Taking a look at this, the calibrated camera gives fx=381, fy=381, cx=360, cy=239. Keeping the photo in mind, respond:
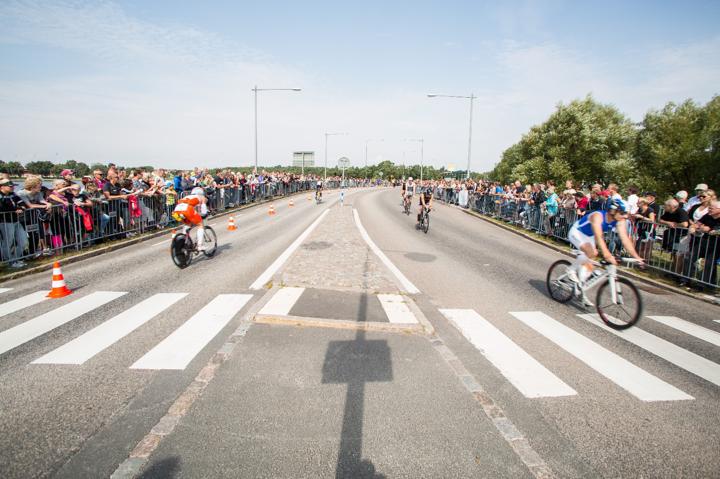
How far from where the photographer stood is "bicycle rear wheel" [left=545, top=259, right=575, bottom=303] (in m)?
7.06

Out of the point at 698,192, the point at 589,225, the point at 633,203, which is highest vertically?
the point at 698,192

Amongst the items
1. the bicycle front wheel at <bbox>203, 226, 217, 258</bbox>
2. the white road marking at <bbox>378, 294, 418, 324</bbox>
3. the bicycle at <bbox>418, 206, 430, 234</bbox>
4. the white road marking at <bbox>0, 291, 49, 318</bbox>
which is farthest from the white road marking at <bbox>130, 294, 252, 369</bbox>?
the bicycle at <bbox>418, 206, 430, 234</bbox>

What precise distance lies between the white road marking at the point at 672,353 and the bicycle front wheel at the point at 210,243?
8.87 m

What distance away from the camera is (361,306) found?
632cm

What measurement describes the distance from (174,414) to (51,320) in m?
3.72

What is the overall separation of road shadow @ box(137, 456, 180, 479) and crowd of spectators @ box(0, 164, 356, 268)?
8.67 m

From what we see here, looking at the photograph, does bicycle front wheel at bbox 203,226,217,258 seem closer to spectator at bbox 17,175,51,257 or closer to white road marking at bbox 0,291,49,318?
white road marking at bbox 0,291,49,318

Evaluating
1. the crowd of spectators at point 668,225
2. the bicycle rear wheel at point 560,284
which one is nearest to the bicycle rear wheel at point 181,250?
the bicycle rear wheel at point 560,284

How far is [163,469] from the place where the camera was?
2.71 meters

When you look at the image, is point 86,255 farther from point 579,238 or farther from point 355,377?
point 579,238

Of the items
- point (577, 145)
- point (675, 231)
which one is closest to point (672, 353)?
point (675, 231)

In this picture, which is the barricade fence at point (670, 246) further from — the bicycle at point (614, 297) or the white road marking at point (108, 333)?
the white road marking at point (108, 333)

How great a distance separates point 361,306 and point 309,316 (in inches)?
37.7

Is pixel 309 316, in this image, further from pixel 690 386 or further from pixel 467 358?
pixel 690 386
